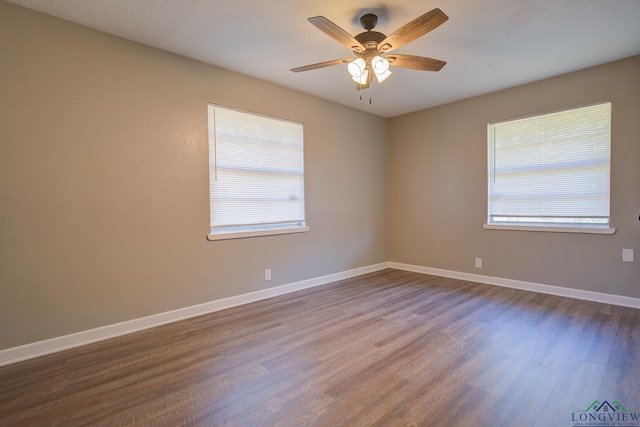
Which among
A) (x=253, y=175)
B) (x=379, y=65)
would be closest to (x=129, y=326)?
(x=253, y=175)

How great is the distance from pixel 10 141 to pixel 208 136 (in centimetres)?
149

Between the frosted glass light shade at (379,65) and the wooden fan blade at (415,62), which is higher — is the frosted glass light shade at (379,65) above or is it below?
below

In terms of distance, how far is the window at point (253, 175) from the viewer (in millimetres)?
3271

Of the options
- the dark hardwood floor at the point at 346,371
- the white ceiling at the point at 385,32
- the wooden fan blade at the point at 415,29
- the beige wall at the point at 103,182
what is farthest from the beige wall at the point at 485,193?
the wooden fan blade at the point at 415,29

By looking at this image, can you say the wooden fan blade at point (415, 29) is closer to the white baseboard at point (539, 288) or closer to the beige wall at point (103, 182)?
the beige wall at point (103, 182)

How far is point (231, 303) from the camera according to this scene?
3354 millimetres

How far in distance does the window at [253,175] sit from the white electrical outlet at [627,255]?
139 inches

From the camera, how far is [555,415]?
1607 mm

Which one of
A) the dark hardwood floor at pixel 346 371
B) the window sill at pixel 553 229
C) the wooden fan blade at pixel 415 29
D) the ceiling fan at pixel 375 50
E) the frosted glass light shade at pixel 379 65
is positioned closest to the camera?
the dark hardwood floor at pixel 346 371

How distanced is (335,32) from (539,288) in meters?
3.81

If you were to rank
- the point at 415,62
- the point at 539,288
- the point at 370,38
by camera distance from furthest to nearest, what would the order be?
the point at 539,288, the point at 415,62, the point at 370,38

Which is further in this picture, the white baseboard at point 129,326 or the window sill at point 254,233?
Answer: the window sill at point 254,233

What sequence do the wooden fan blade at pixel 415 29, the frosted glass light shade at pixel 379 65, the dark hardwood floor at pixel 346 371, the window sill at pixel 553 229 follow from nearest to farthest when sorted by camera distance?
the dark hardwood floor at pixel 346 371
the wooden fan blade at pixel 415 29
the frosted glass light shade at pixel 379 65
the window sill at pixel 553 229

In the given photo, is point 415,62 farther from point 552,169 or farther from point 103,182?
point 103,182
